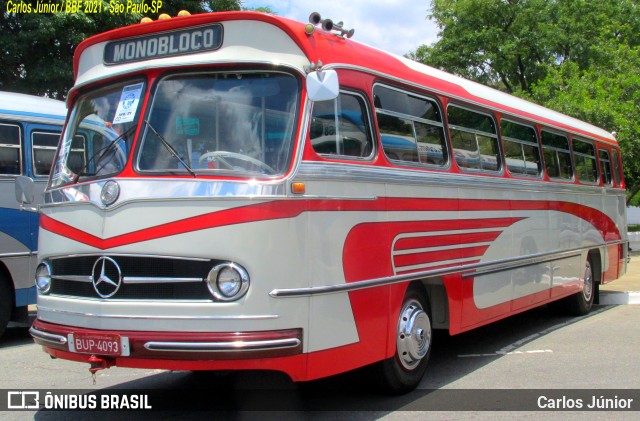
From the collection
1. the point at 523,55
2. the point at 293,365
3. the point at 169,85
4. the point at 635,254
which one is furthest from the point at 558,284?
the point at 523,55

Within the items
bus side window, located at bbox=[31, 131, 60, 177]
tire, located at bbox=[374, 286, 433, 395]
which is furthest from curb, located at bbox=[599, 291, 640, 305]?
bus side window, located at bbox=[31, 131, 60, 177]

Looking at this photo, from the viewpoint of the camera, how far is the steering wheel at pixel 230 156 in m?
4.78

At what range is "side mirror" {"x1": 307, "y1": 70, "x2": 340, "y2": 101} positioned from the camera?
472 centimetres

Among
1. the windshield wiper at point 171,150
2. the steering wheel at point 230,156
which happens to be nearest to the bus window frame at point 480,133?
the steering wheel at point 230,156

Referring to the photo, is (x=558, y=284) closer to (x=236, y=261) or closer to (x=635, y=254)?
(x=236, y=261)

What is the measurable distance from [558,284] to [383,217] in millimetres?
4798

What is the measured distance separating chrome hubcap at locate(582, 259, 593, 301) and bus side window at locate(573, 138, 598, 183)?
1366 mm

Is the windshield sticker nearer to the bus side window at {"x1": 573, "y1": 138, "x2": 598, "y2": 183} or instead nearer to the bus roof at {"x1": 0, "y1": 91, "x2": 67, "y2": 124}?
the bus roof at {"x1": 0, "y1": 91, "x2": 67, "y2": 124}

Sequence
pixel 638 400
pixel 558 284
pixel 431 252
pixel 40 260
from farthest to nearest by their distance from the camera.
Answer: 1. pixel 558 284
2. pixel 431 252
3. pixel 638 400
4. pixel 40 260

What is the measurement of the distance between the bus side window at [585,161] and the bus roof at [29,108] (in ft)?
24.7

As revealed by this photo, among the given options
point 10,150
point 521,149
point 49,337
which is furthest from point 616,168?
point 49,337

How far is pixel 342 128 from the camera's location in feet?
17.5

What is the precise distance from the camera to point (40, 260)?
17.7ft

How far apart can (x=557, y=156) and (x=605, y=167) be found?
2676mm
